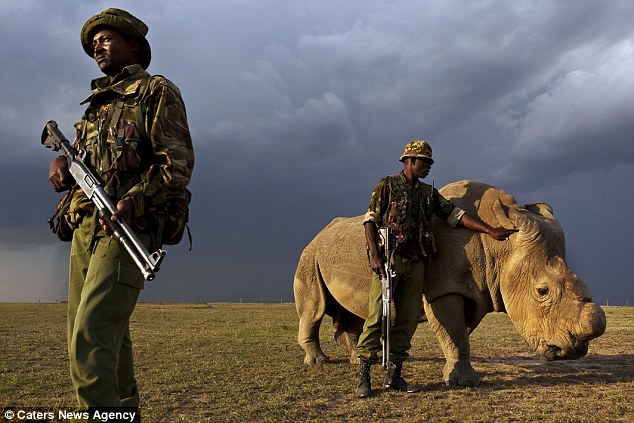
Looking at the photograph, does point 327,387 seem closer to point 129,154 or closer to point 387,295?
point 387,295

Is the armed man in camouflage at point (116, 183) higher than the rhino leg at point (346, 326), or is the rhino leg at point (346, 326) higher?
the armed man in camouflage at point (116, 183)

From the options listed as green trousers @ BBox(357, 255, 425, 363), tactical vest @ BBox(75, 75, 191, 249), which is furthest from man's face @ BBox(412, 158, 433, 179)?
tactical vest @ BBox(75, 75, 191, 249)

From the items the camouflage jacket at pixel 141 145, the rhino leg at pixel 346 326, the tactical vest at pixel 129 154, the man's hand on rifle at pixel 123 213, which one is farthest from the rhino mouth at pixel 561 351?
the man's hand on rifle at pixel 123 213

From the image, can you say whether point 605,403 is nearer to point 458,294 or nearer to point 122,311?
point 458,294

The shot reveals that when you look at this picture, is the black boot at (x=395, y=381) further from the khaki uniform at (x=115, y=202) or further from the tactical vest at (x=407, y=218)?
the khaki uniform at (x=115, y=202)

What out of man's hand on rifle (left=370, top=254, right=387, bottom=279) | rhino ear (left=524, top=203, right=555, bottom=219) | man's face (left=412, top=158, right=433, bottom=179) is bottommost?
man's hand on rifle (left=370, top=254, right=387, bottom=279)

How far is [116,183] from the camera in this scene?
3.28 meters

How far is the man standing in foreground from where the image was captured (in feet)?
20.0

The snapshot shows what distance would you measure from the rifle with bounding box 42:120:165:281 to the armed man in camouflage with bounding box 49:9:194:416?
6cm

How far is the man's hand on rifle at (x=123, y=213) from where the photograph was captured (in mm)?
2998

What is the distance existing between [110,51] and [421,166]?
391 cm

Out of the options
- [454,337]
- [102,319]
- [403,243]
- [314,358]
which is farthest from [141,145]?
[314,358]

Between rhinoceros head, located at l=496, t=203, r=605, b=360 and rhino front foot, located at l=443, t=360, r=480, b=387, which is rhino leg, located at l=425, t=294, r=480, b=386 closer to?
rhino front foot, located at l=443, t=360, r=480, b=387

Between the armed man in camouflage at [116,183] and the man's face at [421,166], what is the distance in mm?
3597
